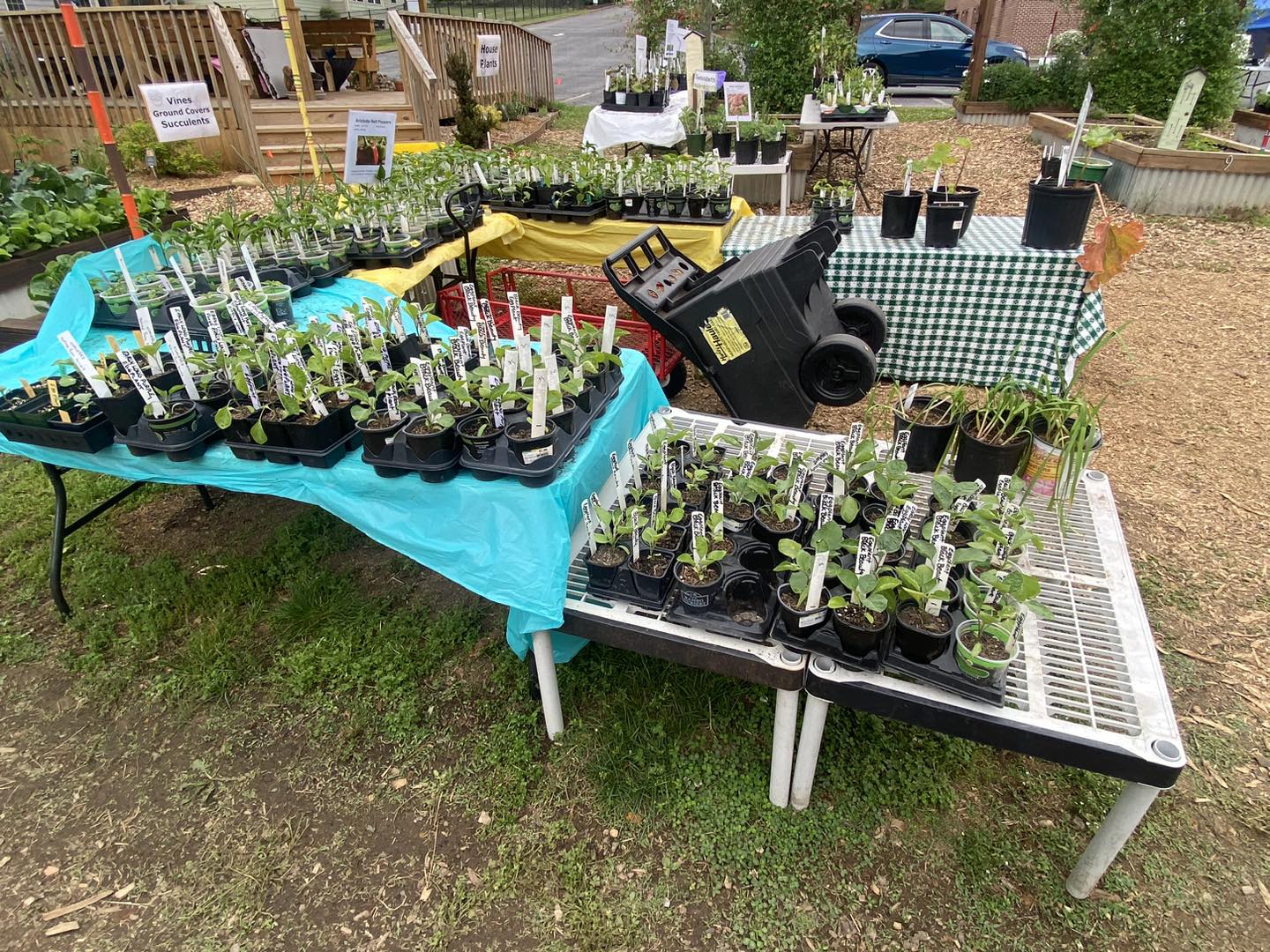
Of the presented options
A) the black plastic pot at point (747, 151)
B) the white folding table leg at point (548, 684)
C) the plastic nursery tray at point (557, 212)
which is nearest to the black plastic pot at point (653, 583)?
the white folding table leg at point (548, 684)

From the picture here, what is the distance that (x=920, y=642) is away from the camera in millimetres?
1507

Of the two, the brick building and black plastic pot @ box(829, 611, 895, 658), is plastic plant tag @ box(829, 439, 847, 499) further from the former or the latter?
the brick building

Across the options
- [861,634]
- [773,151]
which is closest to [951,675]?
[861,634]

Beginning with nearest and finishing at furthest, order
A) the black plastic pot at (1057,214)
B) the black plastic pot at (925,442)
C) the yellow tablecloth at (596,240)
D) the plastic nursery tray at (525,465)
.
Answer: the plastic nursery tray at (525,465), the black plastic pot at (925,442), the black plastic pot at (1057,214), the yellow tablecloth at (596,240)

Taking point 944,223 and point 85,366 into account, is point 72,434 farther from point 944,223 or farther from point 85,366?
point 944,223

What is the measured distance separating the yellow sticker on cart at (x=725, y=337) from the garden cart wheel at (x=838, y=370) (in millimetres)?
300

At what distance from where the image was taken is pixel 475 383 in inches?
81.8

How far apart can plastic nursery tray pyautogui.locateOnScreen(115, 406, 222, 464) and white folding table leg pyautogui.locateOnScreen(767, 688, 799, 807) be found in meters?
1.85

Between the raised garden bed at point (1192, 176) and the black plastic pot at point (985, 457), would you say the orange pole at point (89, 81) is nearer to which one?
the black plastic pot at point (985, 457)

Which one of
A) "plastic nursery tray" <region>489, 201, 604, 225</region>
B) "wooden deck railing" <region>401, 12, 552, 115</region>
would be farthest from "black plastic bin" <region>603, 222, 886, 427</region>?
"wooden deck railing" <region>401, 12, 552, 115</region>

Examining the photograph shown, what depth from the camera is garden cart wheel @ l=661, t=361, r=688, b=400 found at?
12.9 ft

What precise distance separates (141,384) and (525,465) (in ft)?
3.90

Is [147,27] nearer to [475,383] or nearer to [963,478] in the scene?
[475,383]

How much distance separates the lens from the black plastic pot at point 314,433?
6.29 ft
